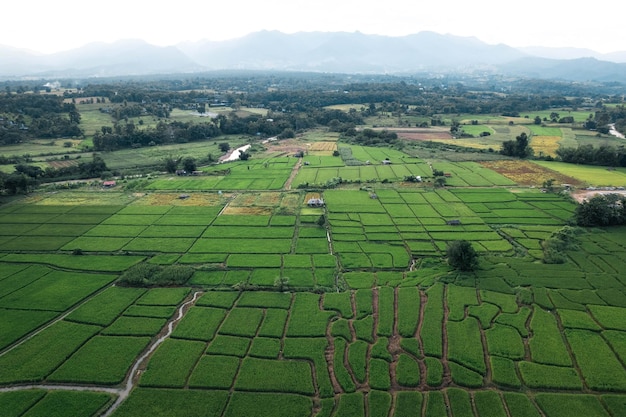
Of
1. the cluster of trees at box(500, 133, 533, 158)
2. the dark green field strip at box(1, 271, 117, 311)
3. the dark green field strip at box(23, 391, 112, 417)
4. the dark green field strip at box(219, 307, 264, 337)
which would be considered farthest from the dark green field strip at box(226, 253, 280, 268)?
the cluster of trees at box(500, 133, 533, 158)

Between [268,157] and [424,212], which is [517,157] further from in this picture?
[268,157]

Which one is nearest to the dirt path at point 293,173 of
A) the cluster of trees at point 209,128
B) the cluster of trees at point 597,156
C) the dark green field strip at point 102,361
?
the cluster of trees at point 209,128

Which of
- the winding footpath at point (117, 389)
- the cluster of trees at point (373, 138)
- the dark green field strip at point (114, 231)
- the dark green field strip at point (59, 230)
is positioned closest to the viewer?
the winding footpath at point (117, 389)

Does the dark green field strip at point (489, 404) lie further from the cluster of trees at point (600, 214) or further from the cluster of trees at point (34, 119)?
the cluster of trees at point (34, 119)

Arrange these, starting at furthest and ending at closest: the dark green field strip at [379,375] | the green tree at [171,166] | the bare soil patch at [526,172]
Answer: the green tree at [171,166] < the bare soil patch at [526,172] < the dark green field strip at [379,375]

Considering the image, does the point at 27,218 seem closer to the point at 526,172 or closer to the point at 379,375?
the point at 379,375

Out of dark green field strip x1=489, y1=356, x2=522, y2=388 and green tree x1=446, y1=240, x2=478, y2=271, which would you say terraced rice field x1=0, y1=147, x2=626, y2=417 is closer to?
dark green field strip x1=489, y1=356, x2=522, y2=388
